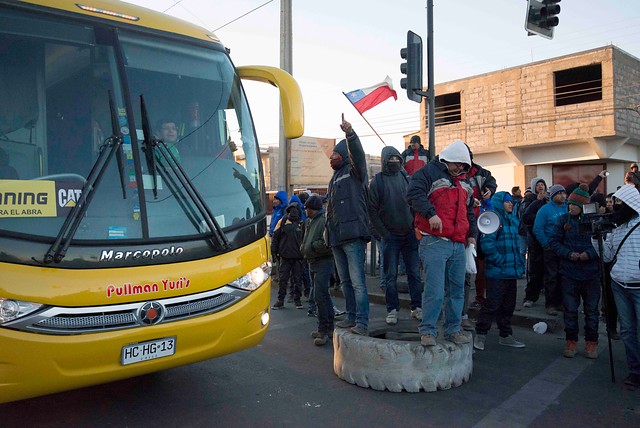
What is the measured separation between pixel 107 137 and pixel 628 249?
446 cm

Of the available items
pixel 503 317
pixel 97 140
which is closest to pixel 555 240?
pixel 503 317

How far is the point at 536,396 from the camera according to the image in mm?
4570

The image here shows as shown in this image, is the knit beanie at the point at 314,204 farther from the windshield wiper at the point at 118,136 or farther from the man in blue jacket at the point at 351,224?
the windshield wiper at the point at 118,136

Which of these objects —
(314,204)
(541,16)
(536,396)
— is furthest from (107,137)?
(541,16)

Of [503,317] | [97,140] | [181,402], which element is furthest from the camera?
[503,317]

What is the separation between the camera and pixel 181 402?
447 centimetres

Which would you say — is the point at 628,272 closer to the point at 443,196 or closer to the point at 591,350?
the point at 591,350

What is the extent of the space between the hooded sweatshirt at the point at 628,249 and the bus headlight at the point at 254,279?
314 centimetres

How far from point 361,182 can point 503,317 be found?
221 centimetres

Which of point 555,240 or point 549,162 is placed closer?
point 555,240

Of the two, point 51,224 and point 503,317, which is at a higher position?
point 51,224

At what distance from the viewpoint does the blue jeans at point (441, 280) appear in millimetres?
4855

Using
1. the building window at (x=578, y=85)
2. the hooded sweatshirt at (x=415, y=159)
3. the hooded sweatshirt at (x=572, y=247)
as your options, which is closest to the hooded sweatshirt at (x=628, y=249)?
the hooded sweatshirt at (x=572, y=247)

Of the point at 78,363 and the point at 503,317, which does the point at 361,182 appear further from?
the point at 78,363
